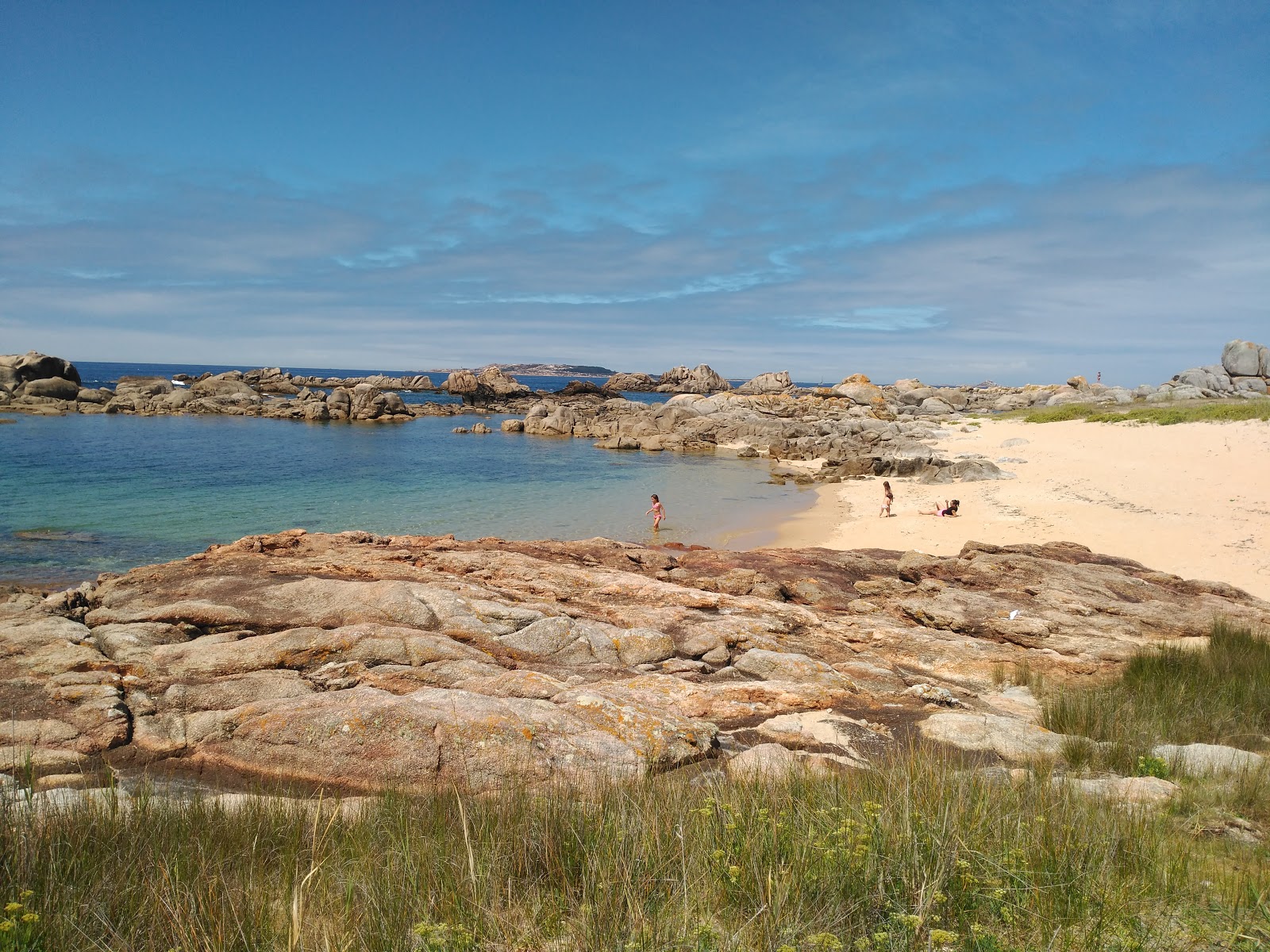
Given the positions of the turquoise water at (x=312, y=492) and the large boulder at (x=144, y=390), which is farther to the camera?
the large boulder at (x=144, y=390)

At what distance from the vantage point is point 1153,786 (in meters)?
4.64

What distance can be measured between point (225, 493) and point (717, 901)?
96.7ft

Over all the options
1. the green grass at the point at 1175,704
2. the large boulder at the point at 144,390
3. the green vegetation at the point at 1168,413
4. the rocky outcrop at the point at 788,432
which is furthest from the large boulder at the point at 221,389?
the green grass at the point at 1175,704

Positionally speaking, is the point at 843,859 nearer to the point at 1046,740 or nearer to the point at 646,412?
the point at 1046,740

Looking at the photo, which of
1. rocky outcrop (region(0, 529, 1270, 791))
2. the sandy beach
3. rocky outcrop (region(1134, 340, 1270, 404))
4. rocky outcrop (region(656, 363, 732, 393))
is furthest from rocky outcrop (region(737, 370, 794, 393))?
rocky outcrop (region(0, 529, 1270, 791))

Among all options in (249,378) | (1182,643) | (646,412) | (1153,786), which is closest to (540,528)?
(1182,643)

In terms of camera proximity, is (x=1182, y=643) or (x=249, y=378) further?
(x=249, y=378)

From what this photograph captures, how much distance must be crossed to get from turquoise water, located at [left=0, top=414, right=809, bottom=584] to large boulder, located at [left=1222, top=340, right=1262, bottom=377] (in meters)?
45.6

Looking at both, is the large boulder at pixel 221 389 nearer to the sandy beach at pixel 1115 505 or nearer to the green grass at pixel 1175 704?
the sandy beach at pixel 1115 505

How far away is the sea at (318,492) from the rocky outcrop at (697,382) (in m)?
82.2

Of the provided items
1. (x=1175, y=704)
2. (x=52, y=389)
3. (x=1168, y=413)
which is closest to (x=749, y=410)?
(x=1168, y=413)

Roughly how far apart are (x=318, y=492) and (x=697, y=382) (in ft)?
359

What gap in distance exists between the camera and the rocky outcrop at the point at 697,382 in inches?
5133

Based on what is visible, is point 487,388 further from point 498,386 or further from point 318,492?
point 318,492
